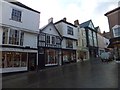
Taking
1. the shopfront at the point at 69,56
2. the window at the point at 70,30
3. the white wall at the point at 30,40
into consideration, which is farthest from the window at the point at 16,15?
the window at the point at 70,30

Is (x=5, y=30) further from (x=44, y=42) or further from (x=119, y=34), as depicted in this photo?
(x=119, y=34)

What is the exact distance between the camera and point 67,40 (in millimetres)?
33781

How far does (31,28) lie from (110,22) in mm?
13154

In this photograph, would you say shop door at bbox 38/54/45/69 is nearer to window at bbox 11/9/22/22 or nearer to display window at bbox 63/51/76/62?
display window at bbox 63/51/76/62

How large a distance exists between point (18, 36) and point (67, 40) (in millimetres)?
14661

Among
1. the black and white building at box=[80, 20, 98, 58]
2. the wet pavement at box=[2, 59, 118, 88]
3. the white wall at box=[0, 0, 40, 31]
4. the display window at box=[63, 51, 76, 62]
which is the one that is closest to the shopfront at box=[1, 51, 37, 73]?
the wet pavement at box=[2, 59, 118, 88]

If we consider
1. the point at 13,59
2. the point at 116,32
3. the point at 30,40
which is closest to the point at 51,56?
the point at 30,40

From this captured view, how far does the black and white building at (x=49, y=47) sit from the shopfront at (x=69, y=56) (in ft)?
6.96

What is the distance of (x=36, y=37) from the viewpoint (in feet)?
81.4

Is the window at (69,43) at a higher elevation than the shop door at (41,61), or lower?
higher

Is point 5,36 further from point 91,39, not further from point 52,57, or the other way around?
point 91,39

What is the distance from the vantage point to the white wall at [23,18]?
1959cm

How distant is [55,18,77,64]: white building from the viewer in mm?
32469

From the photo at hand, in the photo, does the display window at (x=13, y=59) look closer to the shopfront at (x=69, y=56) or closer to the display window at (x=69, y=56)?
the shopfront at (x=69, y=56)
